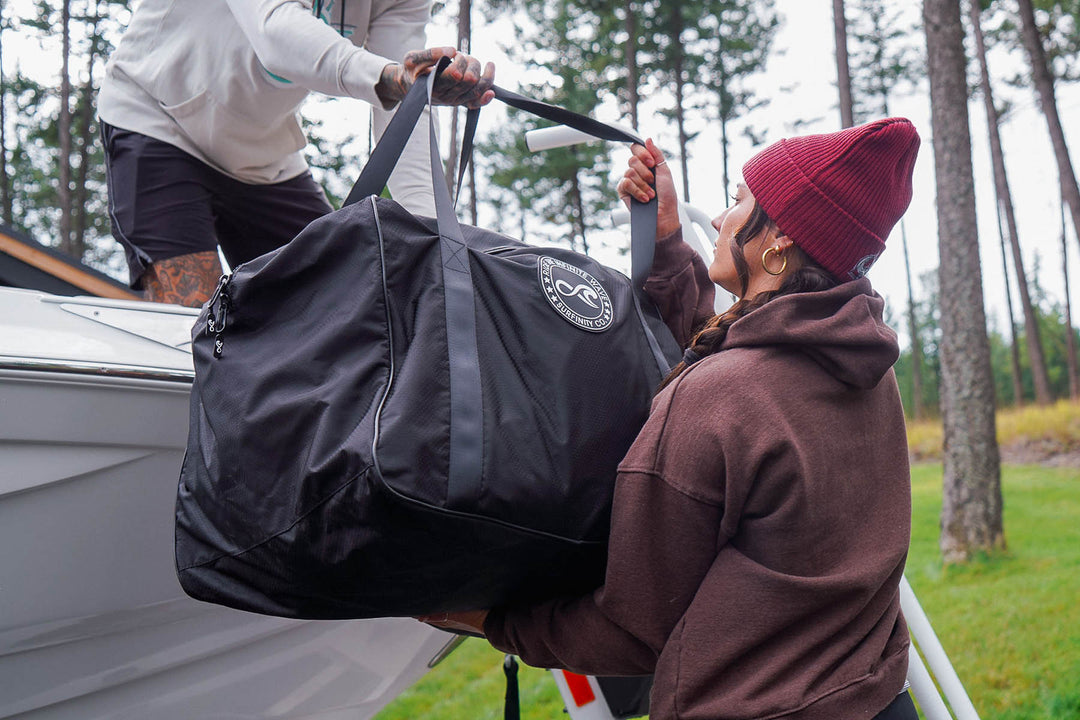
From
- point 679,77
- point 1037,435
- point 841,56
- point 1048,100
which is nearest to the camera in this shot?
point 841,56

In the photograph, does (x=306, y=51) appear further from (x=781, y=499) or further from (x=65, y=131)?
(x=65, y=131)

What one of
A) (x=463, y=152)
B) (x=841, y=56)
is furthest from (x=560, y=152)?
(x=463, y=152)

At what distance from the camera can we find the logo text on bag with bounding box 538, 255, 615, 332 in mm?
1288

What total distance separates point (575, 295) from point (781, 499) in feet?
1.41

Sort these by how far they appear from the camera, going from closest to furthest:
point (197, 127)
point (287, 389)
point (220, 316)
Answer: point (287, 389), point (220, 316), point (197, 127)

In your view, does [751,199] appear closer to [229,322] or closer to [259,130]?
[229,322]

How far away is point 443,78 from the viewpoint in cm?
145

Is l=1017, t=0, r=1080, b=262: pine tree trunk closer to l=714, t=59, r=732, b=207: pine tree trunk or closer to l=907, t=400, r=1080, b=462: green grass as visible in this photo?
l=907, t=400, r=1080, b=462: green grass

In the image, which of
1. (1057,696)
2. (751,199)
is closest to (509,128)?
(1057,696)

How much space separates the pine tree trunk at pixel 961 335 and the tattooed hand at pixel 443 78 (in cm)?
519

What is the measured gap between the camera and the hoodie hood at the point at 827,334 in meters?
1.21

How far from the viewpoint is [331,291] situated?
1.17 meters

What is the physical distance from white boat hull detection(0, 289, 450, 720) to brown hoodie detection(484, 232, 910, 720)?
872 millimetres

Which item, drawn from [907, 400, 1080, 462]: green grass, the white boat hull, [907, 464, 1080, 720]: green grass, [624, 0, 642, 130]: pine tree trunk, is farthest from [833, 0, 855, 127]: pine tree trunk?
the white boat hull
